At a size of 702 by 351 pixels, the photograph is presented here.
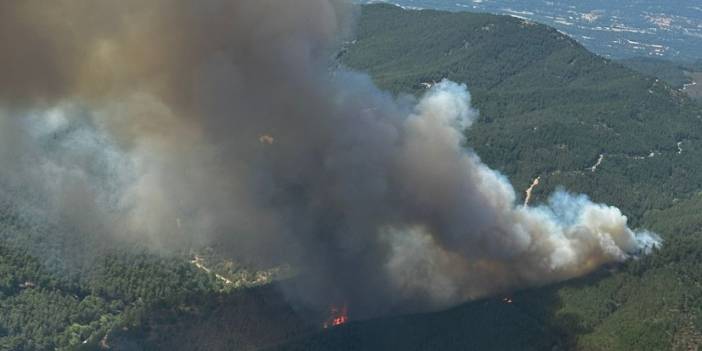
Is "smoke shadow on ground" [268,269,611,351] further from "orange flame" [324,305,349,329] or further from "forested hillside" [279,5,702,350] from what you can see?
"orange flame" [324,305,349,329]

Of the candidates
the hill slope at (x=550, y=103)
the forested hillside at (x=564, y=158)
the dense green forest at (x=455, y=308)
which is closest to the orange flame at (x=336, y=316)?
the dense green forest at (x=455, y=308)

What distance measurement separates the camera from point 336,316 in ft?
224

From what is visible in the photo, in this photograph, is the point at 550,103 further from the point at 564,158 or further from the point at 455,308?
the point at 455,308

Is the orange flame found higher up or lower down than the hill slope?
lower down

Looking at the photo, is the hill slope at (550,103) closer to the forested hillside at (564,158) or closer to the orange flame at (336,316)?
the forested hillside at (564,158)

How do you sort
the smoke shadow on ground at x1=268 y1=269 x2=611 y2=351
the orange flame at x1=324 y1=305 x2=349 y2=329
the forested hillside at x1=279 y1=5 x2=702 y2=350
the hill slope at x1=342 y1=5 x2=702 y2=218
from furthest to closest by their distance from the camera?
the hill slope at x1=342 y1=5 x2=702 y2=218, the orange flame at x1=324 y1=305 x2=349 y2=329, the forested hillside at x1=279 y1=5 x2=702 y2=350, the smoke shadow on ground at x1=268 y1=269 x2=611 y2=351

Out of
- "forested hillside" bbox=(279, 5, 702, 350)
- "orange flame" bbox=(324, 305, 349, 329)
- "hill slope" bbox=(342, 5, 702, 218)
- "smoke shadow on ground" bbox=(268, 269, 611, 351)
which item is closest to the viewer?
"smoke shadow on ground" bbox=(268, 269, 611, 351)

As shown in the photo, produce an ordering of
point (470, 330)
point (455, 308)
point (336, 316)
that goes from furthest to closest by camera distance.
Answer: point (455, 308)
point (336, 316)
point (470, 330)

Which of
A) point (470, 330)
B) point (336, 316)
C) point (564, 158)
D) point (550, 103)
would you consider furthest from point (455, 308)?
point (550, 103)

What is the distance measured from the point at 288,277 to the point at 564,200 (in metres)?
37.5

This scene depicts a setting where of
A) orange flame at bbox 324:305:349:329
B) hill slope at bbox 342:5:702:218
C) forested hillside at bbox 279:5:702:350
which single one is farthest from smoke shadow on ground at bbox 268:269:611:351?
hill slope at bbox 342:5:702:218

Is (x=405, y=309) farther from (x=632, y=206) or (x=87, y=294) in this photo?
(x=632, y=206)

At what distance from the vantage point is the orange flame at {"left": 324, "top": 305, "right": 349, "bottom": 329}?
6731cm

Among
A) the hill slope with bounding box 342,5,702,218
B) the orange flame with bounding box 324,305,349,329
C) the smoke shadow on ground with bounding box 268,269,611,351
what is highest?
the hill slope with bounding box 342,5,702,218
